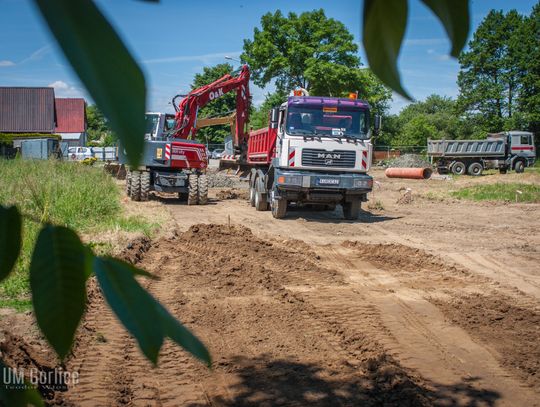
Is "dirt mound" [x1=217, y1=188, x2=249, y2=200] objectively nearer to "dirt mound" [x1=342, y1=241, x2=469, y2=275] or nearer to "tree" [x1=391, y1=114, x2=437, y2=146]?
"dirt mound" [x1=342, y1=241, x2=469, y2=275]

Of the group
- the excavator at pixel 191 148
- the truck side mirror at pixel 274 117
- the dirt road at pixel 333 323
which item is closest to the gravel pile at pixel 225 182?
the excavator at pixel 191 148

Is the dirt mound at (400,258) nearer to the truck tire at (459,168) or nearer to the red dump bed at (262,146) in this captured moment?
the red dump bed at (262,146)

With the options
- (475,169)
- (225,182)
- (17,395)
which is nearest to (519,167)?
(475,169)

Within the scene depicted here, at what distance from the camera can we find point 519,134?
36.9 meters

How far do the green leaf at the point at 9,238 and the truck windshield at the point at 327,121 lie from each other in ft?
43.7

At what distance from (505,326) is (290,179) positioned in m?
8.12

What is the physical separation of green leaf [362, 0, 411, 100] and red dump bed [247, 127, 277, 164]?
48.1 feet

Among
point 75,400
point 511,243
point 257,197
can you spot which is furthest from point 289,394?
point 257,197

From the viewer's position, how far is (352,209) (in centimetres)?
1527

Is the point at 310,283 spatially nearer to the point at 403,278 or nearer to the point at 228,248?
the point at 403,278

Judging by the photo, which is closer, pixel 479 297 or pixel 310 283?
pixel 479 297

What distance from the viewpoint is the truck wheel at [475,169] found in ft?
121

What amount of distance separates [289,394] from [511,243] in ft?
29.6

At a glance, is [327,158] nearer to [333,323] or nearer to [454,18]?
[333,323]
